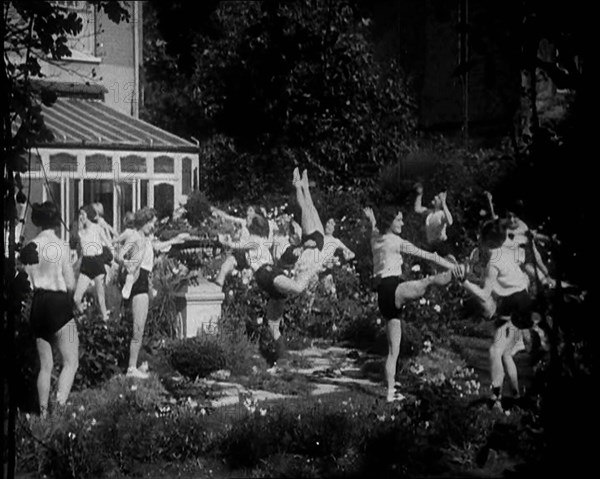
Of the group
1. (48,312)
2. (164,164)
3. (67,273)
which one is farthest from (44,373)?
(164,164)

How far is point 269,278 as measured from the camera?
11.8m

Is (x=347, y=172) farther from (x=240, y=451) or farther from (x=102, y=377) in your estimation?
(x=240, y=451)

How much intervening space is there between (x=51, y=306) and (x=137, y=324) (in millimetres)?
2310

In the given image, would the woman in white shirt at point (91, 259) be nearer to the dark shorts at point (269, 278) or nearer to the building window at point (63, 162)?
the dark shorts at point (269, 278)

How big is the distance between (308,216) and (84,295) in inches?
113

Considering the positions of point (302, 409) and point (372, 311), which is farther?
point (372, 311)

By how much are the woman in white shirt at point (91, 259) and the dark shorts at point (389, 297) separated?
3.44 meters

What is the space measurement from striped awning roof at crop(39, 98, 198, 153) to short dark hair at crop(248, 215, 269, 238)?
5.92 meters

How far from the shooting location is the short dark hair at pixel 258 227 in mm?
13836

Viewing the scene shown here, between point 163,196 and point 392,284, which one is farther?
point 163,196

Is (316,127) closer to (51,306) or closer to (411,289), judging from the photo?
(411,289)

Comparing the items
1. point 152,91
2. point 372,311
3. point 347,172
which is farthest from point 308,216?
point 152,91

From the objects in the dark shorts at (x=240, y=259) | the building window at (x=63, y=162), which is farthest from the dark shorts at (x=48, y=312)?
the building window at (x=63, y=162)

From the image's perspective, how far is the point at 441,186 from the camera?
1931cm
